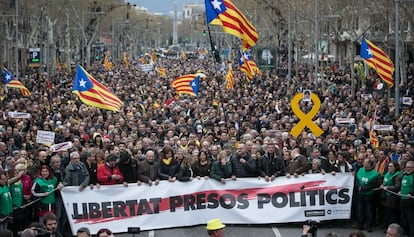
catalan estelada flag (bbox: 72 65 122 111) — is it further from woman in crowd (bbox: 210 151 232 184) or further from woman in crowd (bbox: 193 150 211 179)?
woman in crowd (bbox: 210 151 232 184)

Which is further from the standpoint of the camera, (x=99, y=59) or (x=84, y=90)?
(x=99, y=59)

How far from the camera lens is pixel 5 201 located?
13625mm

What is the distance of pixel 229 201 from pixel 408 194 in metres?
2.81

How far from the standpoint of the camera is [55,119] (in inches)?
1094

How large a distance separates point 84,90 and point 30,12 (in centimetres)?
4607

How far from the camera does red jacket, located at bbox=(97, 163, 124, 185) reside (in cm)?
1546

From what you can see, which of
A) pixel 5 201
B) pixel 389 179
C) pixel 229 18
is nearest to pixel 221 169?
pixel 389 179

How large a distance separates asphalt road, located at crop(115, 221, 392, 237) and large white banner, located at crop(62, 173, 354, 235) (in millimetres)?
117

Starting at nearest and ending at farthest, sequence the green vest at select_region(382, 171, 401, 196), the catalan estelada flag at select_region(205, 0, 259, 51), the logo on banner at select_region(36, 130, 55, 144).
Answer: the green vest at select_region(382, 171, 401, 196) → the logo on banner at select_region(36, 130, 55, 144) → the catalan estelada flag at select_region(205, 0, 259, 51)

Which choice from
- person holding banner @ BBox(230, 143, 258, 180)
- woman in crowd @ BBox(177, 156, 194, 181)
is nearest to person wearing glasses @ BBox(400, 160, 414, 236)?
person holding banner @ BBox(230, 143, 258, 180)

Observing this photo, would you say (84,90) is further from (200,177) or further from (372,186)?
(372,186)

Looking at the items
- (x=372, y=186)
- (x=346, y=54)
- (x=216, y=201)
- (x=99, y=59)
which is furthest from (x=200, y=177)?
(x=99, y=59)

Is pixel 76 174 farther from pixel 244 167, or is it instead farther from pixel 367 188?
pixel 367 188

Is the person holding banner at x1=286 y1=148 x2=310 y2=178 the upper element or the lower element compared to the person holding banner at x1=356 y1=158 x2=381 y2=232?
upper
